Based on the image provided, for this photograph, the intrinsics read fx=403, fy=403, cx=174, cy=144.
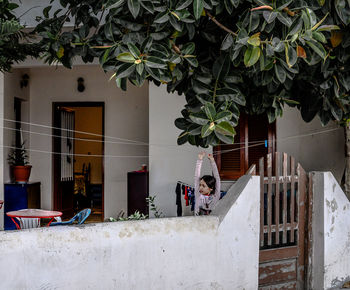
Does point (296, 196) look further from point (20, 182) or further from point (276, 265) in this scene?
point (20, 182)

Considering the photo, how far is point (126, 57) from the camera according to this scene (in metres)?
2.55

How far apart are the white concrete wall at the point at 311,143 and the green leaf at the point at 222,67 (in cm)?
412

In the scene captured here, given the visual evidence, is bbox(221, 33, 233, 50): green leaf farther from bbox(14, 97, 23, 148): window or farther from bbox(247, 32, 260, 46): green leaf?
bbox(14, 97, 23, 148): window

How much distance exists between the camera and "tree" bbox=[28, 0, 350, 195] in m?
2.56

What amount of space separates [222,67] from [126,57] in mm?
797

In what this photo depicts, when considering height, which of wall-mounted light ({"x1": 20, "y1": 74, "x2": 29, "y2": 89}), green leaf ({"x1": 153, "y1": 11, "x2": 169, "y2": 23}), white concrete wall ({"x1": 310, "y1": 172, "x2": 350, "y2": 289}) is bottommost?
white concrete wall ({"x1": 310, "y1": 172, "x2": 350, "y2": 289})

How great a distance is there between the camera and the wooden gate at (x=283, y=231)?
407 centimetres

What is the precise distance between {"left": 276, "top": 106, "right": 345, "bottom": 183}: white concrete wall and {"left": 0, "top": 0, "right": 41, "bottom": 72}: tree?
420cm

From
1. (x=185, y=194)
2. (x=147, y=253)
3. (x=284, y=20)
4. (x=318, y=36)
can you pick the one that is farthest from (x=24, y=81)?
(x=318, y=36)

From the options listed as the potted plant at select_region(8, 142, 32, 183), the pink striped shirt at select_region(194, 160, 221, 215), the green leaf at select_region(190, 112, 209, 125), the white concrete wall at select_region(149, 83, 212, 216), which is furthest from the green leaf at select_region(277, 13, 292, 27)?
the potted plant at select_region(8, 142, 32, 183)

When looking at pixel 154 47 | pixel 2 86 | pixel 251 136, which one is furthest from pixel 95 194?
pixel 154 47

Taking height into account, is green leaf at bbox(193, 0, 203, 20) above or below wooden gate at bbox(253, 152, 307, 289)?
above

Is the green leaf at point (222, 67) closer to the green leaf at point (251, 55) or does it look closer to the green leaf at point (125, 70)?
the green leaf at point (251, 55)

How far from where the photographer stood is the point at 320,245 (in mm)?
4285
